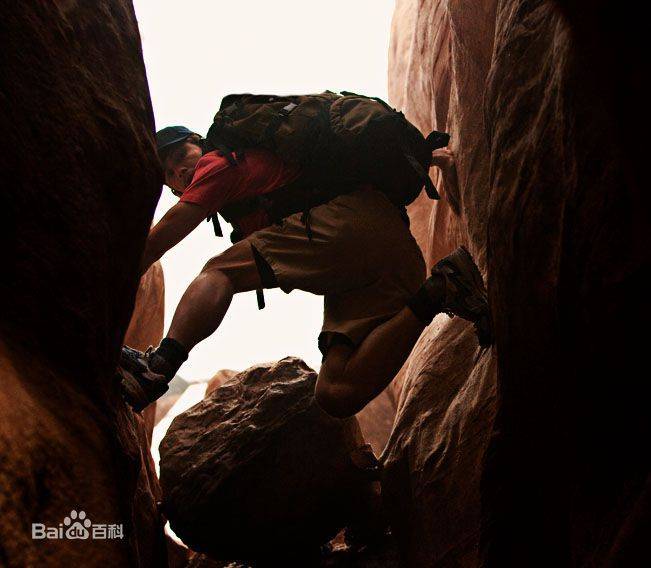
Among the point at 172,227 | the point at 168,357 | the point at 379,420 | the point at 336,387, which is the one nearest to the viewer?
the point at 168,357

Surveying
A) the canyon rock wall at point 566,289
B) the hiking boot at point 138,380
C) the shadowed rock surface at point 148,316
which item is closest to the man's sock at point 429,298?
the canyon rock wall at point 566,289

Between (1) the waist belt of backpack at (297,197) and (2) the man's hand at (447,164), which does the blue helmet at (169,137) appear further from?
(2) the man's hand at (447,164)

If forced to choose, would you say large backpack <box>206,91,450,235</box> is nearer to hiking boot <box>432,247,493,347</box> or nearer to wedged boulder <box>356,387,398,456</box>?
hiking boot <box>432,247,493,347</box>

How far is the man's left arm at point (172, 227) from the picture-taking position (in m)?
4.32

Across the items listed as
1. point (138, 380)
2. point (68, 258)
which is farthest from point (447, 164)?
point (68, 258)

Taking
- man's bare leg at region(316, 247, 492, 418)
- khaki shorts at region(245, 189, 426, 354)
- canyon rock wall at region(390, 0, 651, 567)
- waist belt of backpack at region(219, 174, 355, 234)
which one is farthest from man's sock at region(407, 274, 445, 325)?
waist belt of backpack at region(219, 174, 355, 234)

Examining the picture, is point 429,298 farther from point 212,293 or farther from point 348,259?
point 212,293

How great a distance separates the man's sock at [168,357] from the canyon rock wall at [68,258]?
2.04 feet

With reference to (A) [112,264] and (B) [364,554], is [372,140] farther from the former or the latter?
(B) [364,554]

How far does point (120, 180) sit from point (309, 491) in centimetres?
383

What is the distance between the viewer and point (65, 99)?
2.79 metres

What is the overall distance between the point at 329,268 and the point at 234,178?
97 centimetres

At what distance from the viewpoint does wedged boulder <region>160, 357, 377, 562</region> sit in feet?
19.0

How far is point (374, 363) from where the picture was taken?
4559 millimetres
